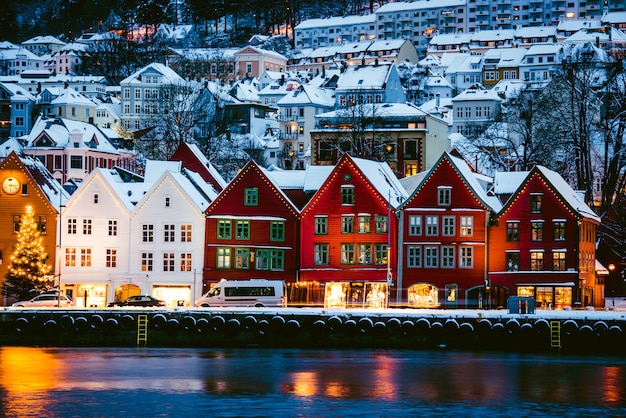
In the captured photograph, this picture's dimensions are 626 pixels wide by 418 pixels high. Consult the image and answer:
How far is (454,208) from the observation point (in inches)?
3027

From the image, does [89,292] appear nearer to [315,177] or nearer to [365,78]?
[315,177]

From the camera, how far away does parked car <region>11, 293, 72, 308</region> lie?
70.7 m

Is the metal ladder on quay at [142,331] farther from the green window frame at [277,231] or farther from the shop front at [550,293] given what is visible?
the shop front at [550,293]

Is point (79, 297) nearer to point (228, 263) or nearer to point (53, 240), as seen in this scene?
point (53, 240)

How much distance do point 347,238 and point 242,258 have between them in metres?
7.05

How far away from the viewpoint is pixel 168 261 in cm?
8044

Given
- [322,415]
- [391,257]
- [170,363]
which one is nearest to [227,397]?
[322,415]

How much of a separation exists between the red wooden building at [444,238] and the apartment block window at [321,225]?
15.8 ft

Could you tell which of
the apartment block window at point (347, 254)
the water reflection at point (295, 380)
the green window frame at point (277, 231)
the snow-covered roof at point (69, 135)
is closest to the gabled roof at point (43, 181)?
the green window frame at point (277, 231)

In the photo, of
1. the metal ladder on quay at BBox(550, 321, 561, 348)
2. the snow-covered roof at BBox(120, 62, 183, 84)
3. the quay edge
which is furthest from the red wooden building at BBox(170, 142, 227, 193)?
the snow-covered roof at BBox(120, 62, 183, 84)

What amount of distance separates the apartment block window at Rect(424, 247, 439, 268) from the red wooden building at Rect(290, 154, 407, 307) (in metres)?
2.07

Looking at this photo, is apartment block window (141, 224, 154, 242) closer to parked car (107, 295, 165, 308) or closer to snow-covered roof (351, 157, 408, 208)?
parked car (107, 295, 165, 308)

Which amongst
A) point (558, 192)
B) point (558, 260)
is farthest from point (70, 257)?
point (558, 192)

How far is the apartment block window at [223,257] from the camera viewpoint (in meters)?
79.9
